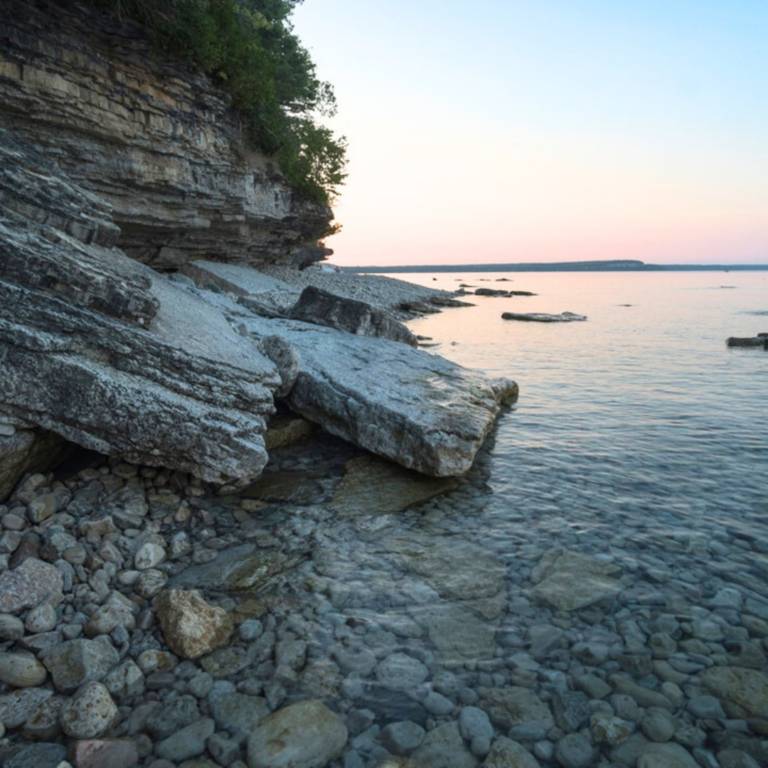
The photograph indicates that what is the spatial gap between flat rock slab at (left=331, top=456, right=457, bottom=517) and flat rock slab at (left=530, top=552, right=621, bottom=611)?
201 centimetres

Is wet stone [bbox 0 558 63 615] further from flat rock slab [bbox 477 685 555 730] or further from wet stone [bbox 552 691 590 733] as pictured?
wet stone [bbox 552 691 590 733]

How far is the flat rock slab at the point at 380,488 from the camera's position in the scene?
702 cm

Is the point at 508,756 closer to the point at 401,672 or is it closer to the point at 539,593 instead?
the point at 401,672

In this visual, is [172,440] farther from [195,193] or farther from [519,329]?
[519,329]

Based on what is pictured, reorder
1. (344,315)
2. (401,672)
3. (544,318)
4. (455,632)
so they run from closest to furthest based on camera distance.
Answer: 1. (401,672)
2. (455,632)
3. (344,315)
4. (544,318)

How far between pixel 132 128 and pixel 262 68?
31.3ft

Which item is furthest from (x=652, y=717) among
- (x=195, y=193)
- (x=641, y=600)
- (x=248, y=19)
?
(x=248, y=19)

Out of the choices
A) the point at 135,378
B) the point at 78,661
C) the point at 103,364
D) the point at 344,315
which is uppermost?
the point at 344,315

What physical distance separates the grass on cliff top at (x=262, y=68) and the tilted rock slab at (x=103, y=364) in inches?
477

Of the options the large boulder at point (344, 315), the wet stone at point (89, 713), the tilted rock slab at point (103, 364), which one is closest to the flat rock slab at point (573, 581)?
the tilted rock slab at point (103, 364)

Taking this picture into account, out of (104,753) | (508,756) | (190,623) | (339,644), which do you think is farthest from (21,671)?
(508,756)

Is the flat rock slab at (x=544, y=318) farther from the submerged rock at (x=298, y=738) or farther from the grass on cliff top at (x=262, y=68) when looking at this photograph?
the submerged rock at (x=298, y=738)

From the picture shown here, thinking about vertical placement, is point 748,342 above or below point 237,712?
above

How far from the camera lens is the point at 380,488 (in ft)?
24.6
